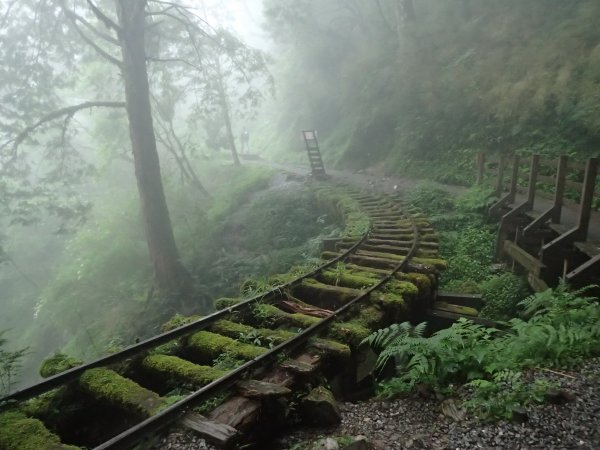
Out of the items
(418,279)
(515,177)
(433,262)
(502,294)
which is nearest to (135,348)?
(418,279)

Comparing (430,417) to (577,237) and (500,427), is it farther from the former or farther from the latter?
(577,237)

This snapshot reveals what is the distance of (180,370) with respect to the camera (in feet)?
11.2

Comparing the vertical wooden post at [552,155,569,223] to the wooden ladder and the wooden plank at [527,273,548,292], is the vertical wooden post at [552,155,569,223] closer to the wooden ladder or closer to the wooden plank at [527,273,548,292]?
the wooden plank at [527,273,548,292]

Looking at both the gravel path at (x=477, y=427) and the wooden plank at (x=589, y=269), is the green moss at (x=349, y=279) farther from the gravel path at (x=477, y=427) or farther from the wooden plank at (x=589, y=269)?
the wooden plank at (x=589, y=269)

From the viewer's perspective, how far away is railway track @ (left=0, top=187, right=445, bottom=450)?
110 inches

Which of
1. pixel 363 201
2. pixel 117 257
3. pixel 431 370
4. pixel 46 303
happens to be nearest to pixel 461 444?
pixel 431 370

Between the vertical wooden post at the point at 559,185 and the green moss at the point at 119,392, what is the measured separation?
660cm

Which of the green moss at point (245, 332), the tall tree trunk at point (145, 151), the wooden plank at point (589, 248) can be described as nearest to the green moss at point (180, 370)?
the green moss at point (245, 332)

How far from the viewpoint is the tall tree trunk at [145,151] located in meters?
11.9

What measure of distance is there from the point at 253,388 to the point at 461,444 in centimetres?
154

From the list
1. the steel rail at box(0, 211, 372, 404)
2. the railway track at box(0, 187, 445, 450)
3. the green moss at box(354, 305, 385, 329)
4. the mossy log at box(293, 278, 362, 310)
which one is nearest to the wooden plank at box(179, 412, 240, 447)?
the railway track at box(0, 187, 445, 450)

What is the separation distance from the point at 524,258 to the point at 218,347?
17.8 feet

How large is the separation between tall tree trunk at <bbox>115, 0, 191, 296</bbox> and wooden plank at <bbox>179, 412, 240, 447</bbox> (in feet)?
32.7

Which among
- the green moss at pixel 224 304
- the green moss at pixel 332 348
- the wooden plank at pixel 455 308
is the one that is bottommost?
the wooden plank at pixel 455 308
